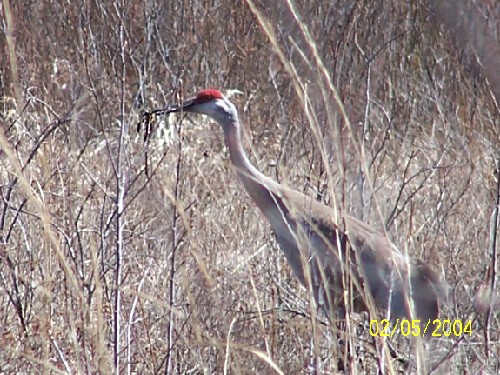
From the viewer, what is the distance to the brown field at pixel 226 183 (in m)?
2.28

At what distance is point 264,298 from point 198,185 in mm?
1412

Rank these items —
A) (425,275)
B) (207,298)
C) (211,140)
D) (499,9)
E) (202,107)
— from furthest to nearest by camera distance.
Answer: (211,140), (202,107), (207,298), (425,275), (499,9)

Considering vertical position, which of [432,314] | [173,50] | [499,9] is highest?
[173,50]

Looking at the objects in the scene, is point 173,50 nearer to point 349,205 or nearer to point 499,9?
point 349,205

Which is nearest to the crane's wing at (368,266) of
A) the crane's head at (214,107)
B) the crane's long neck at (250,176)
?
the crane's long neck at (250,176)

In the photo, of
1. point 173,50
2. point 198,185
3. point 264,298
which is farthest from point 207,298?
point 173,50

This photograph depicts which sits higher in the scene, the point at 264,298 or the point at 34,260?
the point at 34,260

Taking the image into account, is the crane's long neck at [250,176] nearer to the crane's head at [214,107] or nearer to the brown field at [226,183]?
the crane's head at [214,107]

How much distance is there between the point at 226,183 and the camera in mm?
5055

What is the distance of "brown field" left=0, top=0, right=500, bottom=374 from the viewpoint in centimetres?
228

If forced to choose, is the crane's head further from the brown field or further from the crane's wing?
the crane's wing

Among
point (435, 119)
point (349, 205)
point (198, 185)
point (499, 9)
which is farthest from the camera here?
point (435, 119)

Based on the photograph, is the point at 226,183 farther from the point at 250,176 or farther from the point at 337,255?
the point at 337,255

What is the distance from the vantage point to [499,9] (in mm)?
837
